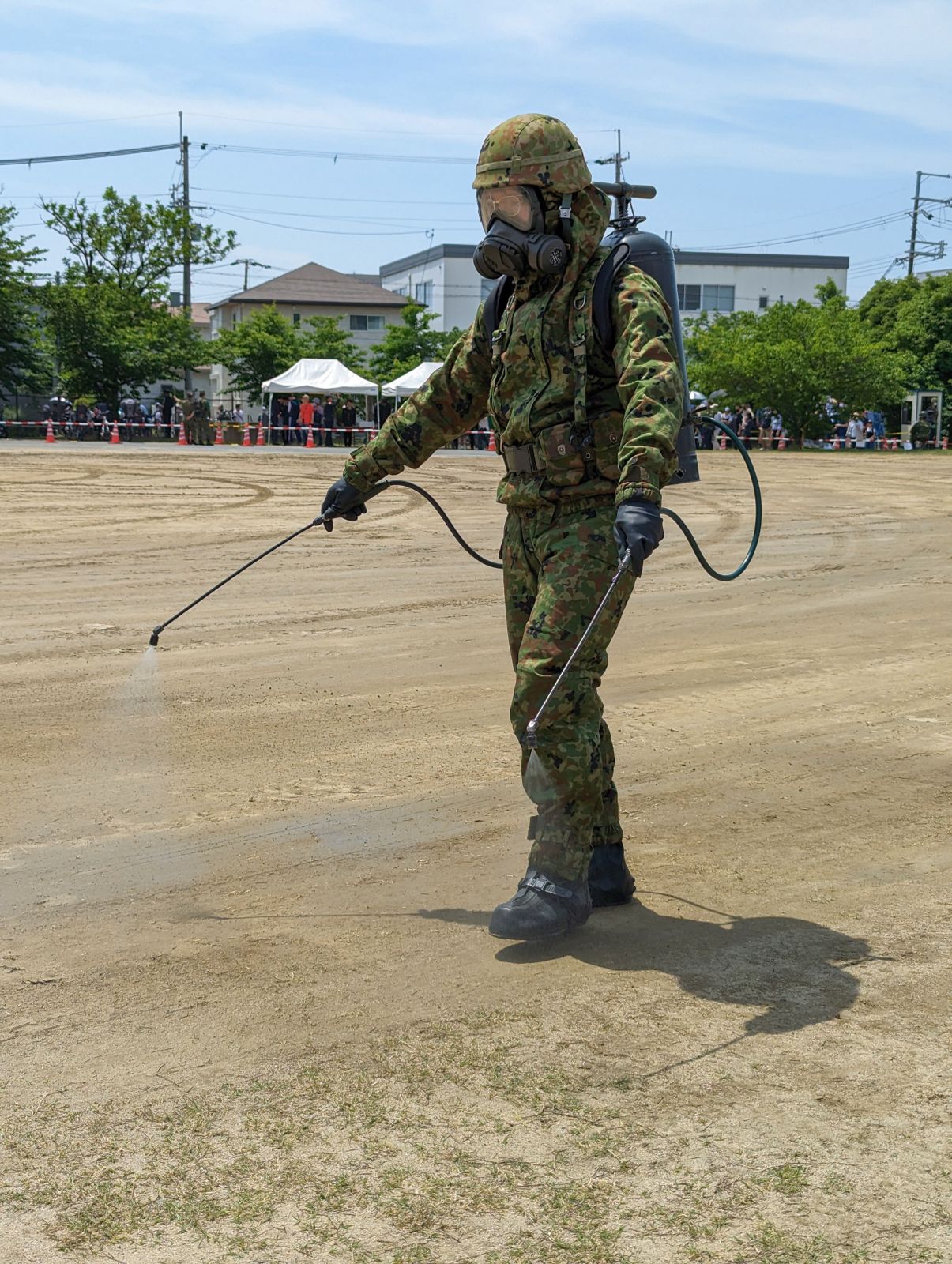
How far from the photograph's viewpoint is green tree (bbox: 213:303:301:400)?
56281 mm

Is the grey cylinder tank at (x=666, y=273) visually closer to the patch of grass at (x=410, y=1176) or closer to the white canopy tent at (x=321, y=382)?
the patch of grass at (x=410, y=1176)

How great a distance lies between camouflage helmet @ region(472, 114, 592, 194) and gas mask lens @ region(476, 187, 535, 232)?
19 mm

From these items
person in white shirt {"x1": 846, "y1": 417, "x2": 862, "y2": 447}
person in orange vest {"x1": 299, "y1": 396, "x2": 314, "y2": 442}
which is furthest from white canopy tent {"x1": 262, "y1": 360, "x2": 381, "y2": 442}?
person in white shirt {"x1": 846, "y1": 417, "x2": 862, "y2": 447}

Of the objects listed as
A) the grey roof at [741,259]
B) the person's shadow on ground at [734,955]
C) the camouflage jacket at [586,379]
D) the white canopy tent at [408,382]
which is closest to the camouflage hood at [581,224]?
the camouflage jacket at [586,379]

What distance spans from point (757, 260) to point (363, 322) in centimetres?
2135

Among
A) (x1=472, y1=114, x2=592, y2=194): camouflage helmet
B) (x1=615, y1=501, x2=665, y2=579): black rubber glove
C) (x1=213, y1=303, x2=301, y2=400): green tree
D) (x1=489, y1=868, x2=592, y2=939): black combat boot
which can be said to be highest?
(x1=213, y1=303, x2=301, y2=400): green tree

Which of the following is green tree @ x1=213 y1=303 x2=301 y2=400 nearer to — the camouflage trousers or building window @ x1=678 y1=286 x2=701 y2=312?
building window @ x1=678 y1=286 x2=701 y2=312

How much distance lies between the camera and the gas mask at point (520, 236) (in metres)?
3.84

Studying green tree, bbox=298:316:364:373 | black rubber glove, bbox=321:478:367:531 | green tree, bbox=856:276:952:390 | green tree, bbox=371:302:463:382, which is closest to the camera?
black rubber glove, bbox=321:478:367:531

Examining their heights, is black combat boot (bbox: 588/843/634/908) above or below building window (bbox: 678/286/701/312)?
below

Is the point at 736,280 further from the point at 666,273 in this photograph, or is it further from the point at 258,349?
the point at 666,273

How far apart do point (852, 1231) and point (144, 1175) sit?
1.29 metres

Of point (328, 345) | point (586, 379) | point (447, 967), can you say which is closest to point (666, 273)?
point (586, 379)

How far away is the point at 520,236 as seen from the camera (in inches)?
152
